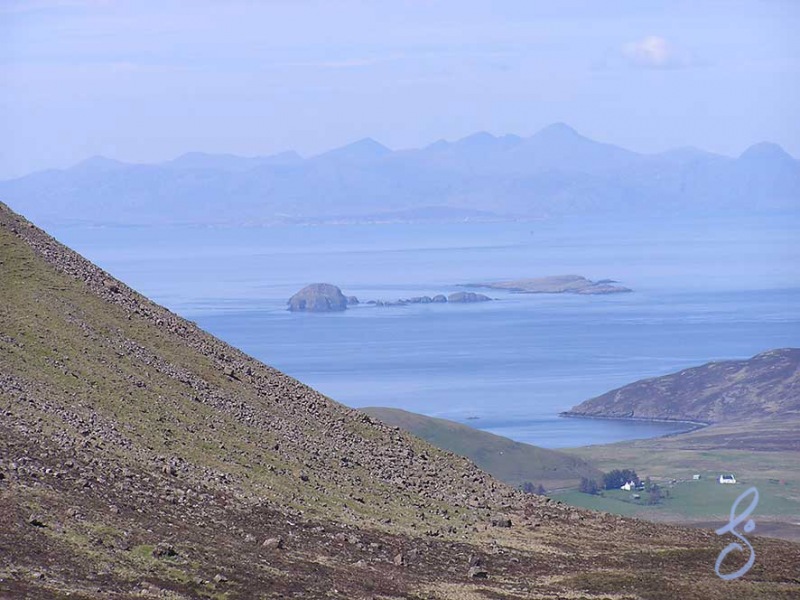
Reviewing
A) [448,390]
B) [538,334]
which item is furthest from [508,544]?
[538,334]

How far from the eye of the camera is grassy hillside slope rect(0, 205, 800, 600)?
62.5ft

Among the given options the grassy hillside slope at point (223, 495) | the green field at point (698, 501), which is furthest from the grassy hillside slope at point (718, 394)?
the grassy hillside slope at point (223, 495)

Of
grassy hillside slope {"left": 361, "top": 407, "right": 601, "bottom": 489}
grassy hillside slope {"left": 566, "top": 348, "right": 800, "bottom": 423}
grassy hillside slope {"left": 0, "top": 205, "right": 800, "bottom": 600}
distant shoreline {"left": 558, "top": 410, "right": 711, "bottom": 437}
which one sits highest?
grassy hillside slope {"left": 566, "top": 348, "right": 800, "bottom": 423}

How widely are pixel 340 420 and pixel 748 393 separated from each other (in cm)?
12449

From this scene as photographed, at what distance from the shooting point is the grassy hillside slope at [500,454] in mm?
89938

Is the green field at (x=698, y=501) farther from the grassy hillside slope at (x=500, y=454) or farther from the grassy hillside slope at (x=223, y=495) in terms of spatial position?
the grassy hillside slope at (x=223, y=495)

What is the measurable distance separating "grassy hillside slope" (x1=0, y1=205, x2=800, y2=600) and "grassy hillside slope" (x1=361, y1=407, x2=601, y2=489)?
54.7 meters

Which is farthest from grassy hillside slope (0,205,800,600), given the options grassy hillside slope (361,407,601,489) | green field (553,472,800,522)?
grassy hillside slope (361,407,601,489)

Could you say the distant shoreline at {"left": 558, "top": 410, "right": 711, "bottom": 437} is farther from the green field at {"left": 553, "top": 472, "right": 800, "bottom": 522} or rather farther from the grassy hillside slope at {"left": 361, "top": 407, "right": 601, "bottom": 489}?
the green field at {"left": 553, "top": 472, "right": 800, "bottom": 522}

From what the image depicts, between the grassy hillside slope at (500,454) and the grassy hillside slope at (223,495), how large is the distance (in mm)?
54737

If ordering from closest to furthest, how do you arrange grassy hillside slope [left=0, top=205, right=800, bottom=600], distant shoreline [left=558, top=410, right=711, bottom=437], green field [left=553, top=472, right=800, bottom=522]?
grassy hillside slope [left=0, top=205, right=800, bottom=600]
green field [left=553, top=472, right=800, bottom=522]
distant shoreline [left=558, top=410, right=711, bottom=437]

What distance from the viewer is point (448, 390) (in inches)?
5433

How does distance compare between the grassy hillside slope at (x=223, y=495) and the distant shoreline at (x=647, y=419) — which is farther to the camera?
the distant shoreline at (x=647, y=419)

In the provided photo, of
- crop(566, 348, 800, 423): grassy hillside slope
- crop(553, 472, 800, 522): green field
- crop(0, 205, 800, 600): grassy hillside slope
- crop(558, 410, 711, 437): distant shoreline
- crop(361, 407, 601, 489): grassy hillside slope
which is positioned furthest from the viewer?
crop(566, 348, 800, 423): grassy hillside slope
